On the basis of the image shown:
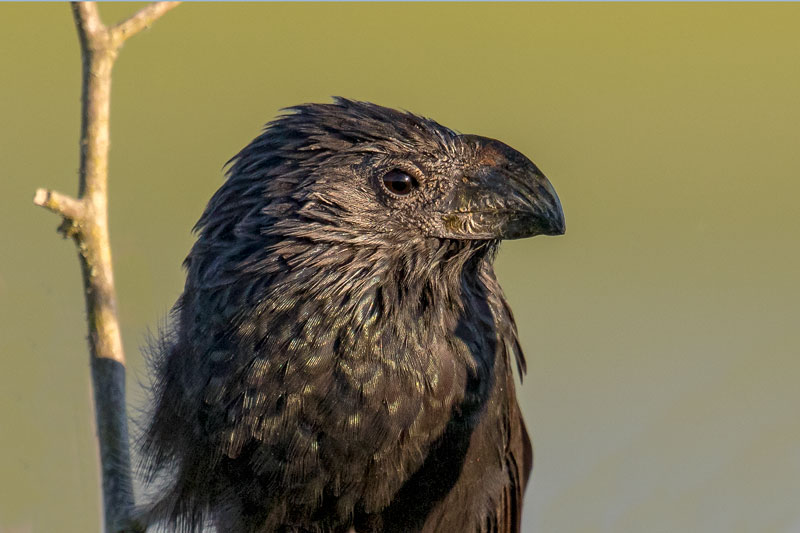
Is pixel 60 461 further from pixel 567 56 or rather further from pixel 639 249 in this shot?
pixel 567 56

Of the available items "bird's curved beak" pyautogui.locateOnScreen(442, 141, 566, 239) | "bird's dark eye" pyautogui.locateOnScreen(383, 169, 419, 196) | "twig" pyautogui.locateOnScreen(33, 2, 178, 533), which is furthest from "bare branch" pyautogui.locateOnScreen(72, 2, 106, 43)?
"bird's curved beak" pyautogui.locateOnScreen(442, 141, 566, 239)

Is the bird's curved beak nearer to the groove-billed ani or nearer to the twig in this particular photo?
the groove-billed ani

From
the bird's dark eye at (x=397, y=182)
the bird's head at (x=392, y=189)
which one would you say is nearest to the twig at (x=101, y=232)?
the bird's head at (x=392, y=189)

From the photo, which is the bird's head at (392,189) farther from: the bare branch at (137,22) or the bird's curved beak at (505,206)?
the bare branch at (137,22)

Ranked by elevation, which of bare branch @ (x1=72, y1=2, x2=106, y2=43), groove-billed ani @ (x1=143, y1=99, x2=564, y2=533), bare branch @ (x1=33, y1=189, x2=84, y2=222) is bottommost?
groove-billed ani @ (x1=143, y1=99, x2=564, y2=533)

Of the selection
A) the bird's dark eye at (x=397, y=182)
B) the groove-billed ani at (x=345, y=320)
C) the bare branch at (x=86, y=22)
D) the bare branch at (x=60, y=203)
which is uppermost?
the bare branch at (x=86, y=22)

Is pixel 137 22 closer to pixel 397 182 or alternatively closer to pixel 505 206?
pixel 397 182

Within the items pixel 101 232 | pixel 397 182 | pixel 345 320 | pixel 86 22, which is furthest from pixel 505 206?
pixel 86 22
